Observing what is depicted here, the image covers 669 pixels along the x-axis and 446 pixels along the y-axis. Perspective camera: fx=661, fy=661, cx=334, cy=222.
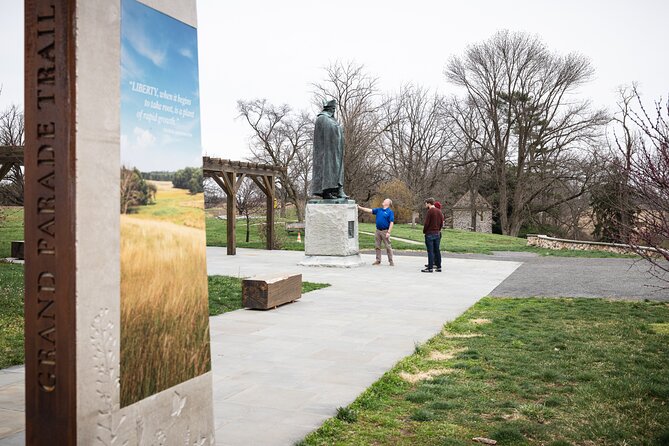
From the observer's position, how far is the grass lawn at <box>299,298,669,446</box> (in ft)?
14.8

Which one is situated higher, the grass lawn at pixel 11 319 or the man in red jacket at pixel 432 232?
the man in red jacket at pixel 432 232

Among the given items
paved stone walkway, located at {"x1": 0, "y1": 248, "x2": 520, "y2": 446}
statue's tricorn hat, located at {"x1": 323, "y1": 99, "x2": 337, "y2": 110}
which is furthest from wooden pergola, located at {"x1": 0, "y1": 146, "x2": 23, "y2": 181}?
statue's tricorn hat, located at {"x1": 323, "y1": 99, "x2": 337, "y2": 110}

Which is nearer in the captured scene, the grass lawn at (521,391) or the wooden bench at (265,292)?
the grass lawn at (521,391)

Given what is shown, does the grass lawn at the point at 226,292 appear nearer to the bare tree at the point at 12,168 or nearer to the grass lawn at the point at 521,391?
the grass lawn at the point at 521,391

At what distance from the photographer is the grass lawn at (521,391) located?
4516 millimetres

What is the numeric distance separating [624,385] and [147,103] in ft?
15.2

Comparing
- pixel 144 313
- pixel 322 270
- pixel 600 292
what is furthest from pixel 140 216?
pixel 322 270

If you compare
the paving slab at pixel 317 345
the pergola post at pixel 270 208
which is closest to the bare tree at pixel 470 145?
the pergola post at pixel 270 208

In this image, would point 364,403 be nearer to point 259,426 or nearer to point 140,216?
point 259,426

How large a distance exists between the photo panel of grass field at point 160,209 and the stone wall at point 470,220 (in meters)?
45.9

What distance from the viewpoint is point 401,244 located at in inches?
1032

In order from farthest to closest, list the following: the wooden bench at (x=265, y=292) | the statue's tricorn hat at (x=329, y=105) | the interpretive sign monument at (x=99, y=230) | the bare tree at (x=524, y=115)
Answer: the bare tree at (x=524, y=115), the statue's tricorn hat at (x=329, y=105), the wooden bench at (x=265, y=292), the interpretive sign monument at (x=99, y=230)

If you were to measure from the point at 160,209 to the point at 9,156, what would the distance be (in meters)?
16.0

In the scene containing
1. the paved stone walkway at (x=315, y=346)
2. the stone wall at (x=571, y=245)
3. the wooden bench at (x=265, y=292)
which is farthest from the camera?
the stone wall at (x=571, y=245)
